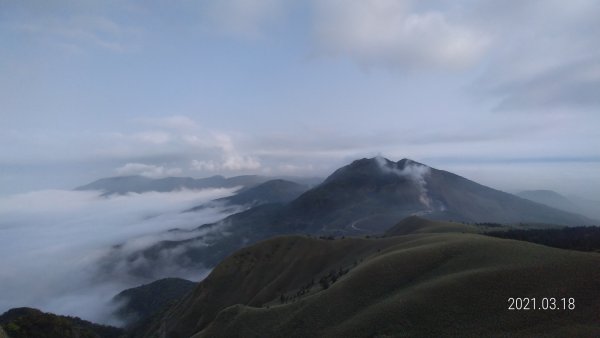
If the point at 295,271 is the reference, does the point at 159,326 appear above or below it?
below

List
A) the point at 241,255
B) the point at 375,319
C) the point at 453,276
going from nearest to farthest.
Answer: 1. the point at 375,319
2. the point at 453,276
3. the point at 241,255

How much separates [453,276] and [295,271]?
86.6 meters

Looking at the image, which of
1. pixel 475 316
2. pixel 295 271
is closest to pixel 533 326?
pixel 475 316

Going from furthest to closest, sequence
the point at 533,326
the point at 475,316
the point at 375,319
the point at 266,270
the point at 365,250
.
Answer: the point at 266,270, the point at 365,250, the point at 375,319, the point at 475,316, the point at 533,326

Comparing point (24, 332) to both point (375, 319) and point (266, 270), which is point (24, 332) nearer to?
point (266, 270)

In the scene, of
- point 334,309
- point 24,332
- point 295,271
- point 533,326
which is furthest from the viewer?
point 295,271

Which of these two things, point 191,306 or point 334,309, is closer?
point 334,309

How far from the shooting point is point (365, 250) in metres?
132

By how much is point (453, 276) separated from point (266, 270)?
10326 cm

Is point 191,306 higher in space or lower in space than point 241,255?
lower

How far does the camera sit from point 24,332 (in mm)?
96312

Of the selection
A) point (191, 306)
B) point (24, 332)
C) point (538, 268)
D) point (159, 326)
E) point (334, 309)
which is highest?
point (538, 268)

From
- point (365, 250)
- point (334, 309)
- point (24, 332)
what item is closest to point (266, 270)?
point (365, 250)

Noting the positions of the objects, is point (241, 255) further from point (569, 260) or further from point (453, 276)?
point (569, 260)
